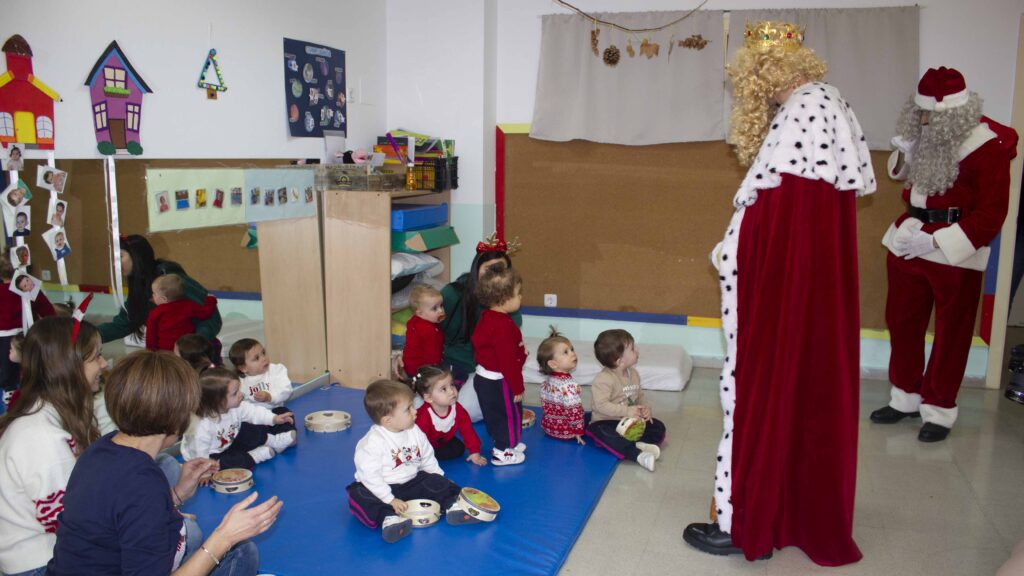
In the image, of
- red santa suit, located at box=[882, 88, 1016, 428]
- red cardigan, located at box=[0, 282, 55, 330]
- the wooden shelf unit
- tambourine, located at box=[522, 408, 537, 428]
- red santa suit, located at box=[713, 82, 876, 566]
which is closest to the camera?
red santa suit, located at box=[713, 82, 876, 566]

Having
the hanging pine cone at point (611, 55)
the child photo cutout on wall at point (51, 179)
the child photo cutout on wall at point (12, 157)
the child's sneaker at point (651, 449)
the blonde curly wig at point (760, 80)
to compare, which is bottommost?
the child's sneaker at point (651, 449)

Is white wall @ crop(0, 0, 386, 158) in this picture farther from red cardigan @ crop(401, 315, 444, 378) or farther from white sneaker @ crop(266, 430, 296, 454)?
white sneaker @ crop(266, 430, 296, 454)

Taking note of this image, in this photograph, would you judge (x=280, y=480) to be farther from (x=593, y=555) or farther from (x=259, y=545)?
(x=593, y=555)

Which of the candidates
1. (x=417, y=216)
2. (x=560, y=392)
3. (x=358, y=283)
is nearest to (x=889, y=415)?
(x=560, y=392)

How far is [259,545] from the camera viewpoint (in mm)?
2961

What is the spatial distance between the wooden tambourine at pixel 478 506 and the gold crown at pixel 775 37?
1.96 meters

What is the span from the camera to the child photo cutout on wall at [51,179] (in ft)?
10.8

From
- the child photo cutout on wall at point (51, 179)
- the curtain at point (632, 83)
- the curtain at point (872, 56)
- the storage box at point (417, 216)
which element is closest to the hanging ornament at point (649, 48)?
the curtain at point (632, 83)

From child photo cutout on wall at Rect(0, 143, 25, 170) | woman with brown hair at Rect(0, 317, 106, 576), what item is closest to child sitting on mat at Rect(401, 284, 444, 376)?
child photo cutout on wall at Rect(0, 143, 25, 170)

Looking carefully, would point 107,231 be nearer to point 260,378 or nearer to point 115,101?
point 115,101

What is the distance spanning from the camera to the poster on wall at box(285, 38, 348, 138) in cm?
473

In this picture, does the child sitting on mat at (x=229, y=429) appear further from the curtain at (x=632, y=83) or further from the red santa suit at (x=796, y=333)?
the curtain at (x=632, y=83)

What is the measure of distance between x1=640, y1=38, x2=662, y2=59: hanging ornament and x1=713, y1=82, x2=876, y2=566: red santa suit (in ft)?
8.88

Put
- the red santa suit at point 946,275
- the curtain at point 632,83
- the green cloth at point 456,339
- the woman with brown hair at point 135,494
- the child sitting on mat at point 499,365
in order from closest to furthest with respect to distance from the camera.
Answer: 1. the woman with brown hair at point 135,494
2. the child sitting on mat at point 499,365
3. the red santa suit at point 946,275
4. the green cloth at point 456,339
5. the curtain at point 632,83
